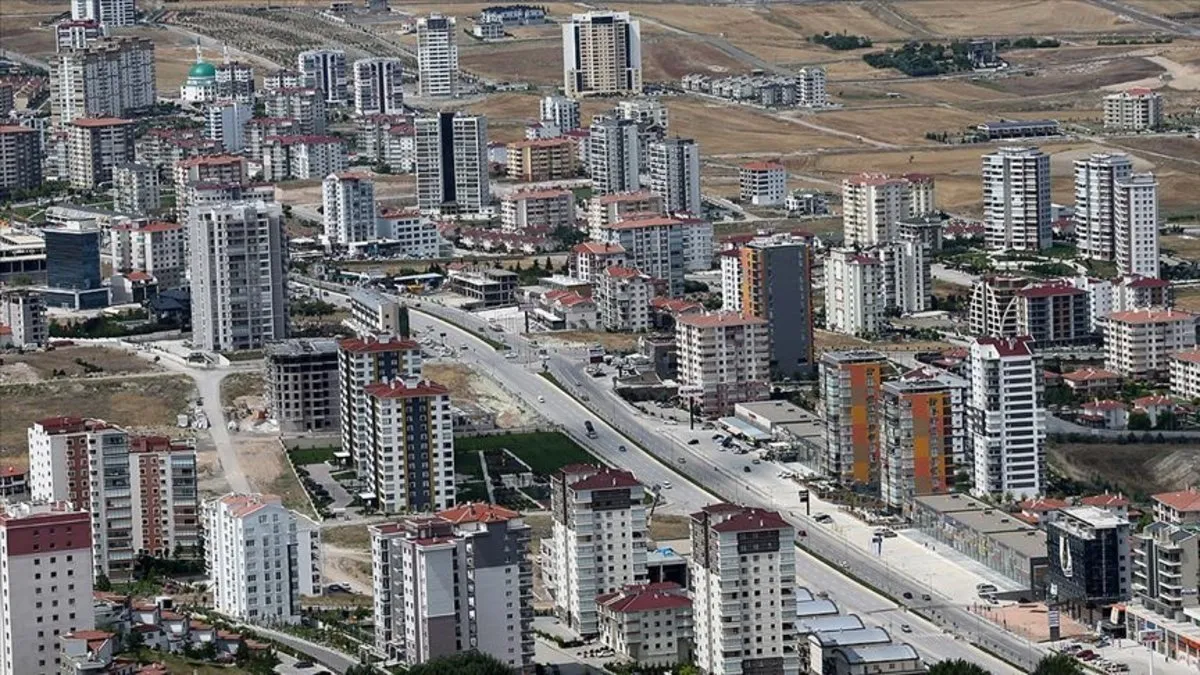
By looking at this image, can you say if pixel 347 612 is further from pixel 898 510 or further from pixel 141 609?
pixel 898 510

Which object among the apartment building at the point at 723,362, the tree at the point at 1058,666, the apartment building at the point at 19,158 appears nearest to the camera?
the tree at the point at 1058,666

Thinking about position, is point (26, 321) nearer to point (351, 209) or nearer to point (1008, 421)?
point (351, 209)

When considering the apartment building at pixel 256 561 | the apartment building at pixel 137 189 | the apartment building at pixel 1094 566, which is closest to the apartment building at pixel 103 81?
the apartment building at pixel 137 189

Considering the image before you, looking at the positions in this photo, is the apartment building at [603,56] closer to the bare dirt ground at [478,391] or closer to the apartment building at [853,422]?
the bare dirt ground at [478,391]

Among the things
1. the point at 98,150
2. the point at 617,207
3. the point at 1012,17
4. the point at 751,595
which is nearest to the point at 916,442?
the point at 751,595

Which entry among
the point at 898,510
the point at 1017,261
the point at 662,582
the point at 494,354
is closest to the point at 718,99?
the point at 1017,261

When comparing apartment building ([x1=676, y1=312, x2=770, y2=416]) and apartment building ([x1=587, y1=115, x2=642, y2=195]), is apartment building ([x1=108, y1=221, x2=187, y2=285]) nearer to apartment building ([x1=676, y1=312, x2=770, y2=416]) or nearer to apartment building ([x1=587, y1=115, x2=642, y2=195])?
apartment building ([x1=587, y1=115, x2=642, y2=195])
